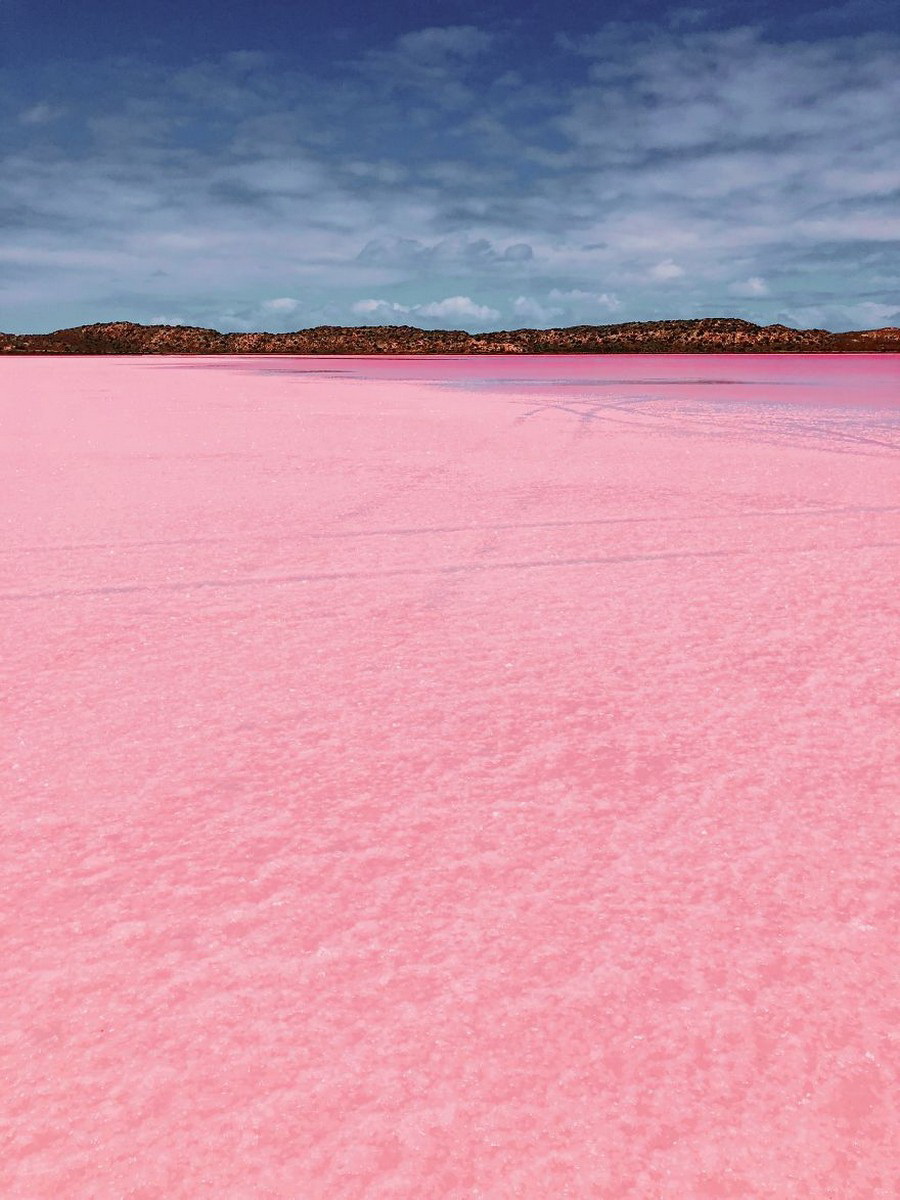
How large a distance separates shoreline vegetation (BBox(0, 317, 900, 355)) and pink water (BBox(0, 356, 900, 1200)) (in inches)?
2611

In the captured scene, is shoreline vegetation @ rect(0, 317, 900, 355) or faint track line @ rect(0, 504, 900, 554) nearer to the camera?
faint track line @ rect(0, 504, 900, 554)

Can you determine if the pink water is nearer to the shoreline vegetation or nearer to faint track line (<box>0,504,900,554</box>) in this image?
faint track line (<box>0,504,900,554</box>)

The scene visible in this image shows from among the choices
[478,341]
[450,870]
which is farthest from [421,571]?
[478,341]

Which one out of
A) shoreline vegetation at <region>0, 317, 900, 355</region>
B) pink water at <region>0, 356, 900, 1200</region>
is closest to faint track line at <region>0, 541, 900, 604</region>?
pink water at <region>0, 356, 900, 1200</region>

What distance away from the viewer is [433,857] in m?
2.23

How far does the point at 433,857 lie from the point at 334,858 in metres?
0.23

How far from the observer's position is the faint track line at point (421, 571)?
171 inches

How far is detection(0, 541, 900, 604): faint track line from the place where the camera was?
4.33m

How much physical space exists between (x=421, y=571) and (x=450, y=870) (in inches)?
105

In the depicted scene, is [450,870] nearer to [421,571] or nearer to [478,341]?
[421,571]

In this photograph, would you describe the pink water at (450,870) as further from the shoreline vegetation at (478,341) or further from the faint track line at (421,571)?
the shoreline vegetation at (478,341)

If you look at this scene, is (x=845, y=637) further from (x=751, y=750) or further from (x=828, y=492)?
(x=828, y=492)

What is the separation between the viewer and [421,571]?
474 cm

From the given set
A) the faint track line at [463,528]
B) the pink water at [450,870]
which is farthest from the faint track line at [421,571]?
the faint track line at [463,528]
